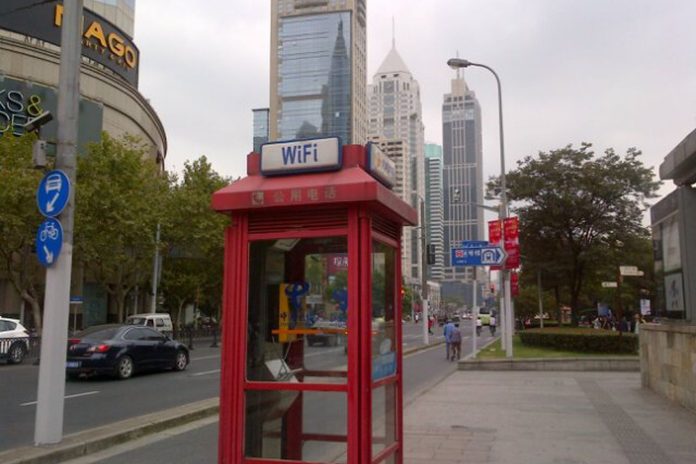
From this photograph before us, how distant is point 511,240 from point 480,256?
1749mm

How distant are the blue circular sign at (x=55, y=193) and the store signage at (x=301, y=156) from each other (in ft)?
12.8

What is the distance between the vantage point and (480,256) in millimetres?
21156

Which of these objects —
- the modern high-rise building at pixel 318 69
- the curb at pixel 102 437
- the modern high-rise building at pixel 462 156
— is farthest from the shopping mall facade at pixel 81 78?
the modern high-rise building at pixel 462 156

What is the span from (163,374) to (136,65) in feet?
108

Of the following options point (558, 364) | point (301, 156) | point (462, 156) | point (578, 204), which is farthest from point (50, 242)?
point (462, 156)

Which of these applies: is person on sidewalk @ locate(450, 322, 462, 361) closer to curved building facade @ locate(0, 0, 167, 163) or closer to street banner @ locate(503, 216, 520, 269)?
street banner @ locate(503, 216, 520, 269)

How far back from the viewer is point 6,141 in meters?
25.8

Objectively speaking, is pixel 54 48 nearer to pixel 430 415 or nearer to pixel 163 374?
pixel 163 374

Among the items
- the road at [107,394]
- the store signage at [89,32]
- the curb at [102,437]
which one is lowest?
the road at [107,394]

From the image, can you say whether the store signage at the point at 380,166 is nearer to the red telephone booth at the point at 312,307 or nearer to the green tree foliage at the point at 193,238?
the red telephone booth at the point at 312,307

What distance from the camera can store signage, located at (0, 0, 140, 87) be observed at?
117ft

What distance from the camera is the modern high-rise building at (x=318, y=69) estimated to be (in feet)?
112

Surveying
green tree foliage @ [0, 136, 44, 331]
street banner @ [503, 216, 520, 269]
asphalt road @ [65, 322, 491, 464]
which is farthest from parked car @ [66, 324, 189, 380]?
street banner @ [503, 216, 520, 269]

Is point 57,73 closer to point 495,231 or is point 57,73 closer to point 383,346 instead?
point 495,231
